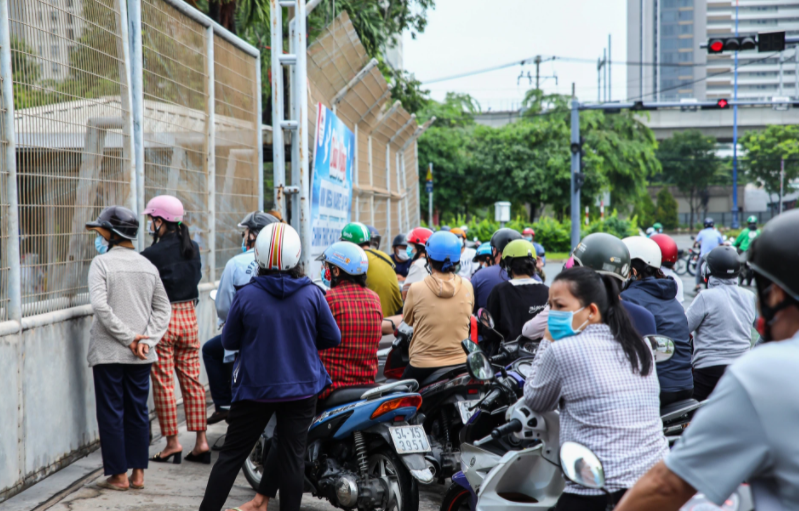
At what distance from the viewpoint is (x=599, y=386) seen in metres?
2.69

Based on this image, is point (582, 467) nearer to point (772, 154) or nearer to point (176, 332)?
point (176, 332)

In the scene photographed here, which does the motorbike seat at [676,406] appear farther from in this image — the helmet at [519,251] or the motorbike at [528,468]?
the helmet at [519,251]

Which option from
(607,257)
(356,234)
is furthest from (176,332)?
(607,257)

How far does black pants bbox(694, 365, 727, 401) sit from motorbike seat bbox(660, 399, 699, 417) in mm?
1120

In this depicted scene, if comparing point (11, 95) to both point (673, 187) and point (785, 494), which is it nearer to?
point (785, 494)

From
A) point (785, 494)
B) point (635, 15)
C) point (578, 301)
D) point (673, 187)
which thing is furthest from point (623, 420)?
point (635, 15)

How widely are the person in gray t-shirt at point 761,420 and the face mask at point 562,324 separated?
4.17 ft

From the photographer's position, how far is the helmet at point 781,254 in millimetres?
1543

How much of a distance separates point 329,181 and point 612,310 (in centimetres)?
696

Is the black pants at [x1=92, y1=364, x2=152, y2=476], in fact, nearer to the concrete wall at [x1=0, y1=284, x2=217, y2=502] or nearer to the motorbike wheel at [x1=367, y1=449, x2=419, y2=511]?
the concrete wall at [x1=0, y1=284, x2=217, y2=502]

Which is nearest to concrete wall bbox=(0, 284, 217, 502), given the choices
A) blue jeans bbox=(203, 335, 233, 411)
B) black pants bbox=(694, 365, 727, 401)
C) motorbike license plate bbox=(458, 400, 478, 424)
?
blue jeans bbox=(203, 335, 233, 411)

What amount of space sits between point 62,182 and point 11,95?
2.62 ft

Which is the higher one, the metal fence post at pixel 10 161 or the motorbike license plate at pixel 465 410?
the metal fence post at pixel 10 161

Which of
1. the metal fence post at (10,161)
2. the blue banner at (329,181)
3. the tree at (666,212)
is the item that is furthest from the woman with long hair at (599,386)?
the tree at (666,212)
